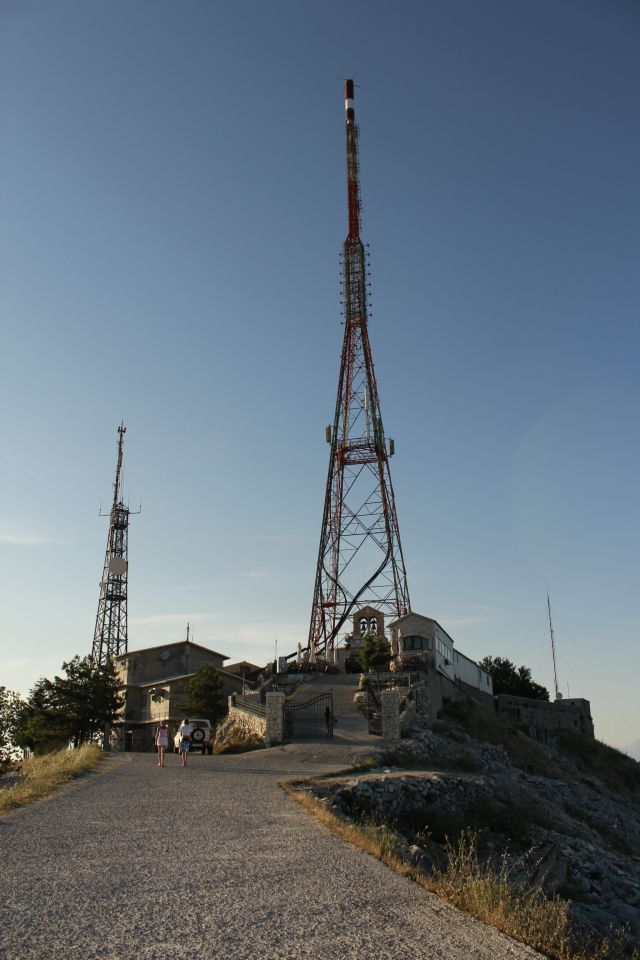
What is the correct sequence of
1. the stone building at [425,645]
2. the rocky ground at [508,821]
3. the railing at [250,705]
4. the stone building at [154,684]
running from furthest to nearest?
the stone building at [154,684] < the stone building at [425,645] < the railing at [250,705] < the rocky ground at [508,821]

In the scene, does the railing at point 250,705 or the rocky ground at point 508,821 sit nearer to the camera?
the rocky ground at point 508,821

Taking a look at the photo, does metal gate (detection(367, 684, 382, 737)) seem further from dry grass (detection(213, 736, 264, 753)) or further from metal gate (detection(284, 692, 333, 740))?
dry grass (detection(213, 736, 264, 753))

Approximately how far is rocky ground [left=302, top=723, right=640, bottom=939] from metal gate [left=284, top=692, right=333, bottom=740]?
393 centimetres

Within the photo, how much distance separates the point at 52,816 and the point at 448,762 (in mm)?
16655

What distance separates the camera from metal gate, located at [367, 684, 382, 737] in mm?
27619

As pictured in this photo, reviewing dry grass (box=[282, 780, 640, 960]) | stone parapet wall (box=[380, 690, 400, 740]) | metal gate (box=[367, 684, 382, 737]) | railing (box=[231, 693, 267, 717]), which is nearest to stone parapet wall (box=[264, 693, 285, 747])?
railing (box=[231, 693, 267, 717])

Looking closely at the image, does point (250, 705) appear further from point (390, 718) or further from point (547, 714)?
point (547, 714)

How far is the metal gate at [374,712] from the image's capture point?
27.6m

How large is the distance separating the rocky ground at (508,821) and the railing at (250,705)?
636cm

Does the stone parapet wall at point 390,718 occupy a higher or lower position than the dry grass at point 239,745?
higher

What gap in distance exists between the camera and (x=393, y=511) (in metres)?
50.7

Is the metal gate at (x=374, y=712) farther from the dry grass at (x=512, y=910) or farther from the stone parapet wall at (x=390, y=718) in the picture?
the dry grass at (x=512, y=910)

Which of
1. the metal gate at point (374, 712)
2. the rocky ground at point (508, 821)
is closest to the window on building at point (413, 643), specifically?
the metal gate at point (374, 712)

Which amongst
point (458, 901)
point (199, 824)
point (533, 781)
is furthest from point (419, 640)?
point (458, 901)
